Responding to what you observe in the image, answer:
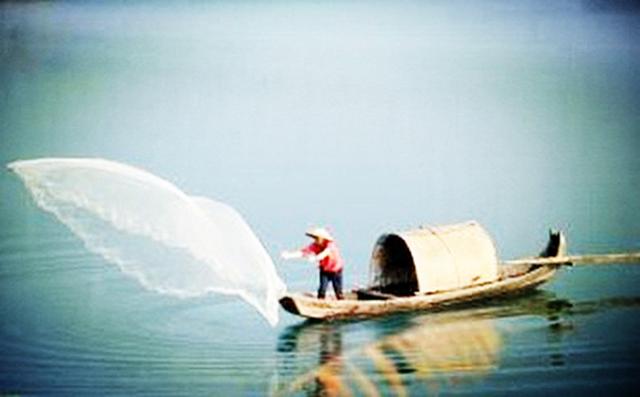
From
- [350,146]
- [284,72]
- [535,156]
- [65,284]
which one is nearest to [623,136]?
[535,156]

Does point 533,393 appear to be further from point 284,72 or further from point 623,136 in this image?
point 284,72

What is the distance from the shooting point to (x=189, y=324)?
2.81m

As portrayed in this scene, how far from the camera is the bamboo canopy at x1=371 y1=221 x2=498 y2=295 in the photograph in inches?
119

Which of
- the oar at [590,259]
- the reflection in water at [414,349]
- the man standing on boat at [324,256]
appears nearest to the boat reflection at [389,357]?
the reflection in water at [414,349]

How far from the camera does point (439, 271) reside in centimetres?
308

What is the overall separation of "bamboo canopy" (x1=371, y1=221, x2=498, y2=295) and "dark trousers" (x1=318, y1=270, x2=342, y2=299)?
0.57 feet

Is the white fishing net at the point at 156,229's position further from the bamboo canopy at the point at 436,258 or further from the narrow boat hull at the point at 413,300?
the bamboo canopy at the point at 436,258

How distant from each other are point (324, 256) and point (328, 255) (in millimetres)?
12

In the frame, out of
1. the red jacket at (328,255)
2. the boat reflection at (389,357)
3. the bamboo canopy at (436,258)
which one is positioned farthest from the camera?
the bamboo canopy at (436,258)

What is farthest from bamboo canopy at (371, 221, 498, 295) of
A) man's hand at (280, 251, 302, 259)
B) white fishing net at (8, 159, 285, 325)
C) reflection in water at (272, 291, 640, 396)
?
white fishing net at (8, 159, 285, 325)

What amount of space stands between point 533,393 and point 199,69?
130 cm

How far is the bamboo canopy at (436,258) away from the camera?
3020mm

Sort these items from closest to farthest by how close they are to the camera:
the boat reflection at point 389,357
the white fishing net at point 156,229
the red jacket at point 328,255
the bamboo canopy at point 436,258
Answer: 1. the boat reflection at point 389,357
2. the white fishing net at point 156,229
3. the red jacket at point 328,255
4. the bamboo canopy at point 436,258

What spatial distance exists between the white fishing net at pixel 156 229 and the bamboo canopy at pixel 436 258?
0.43 m
